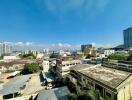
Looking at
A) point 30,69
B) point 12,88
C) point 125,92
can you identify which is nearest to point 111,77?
point 125,92

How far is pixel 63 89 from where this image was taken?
856 inches

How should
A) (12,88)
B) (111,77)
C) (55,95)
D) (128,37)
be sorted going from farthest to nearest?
(128,37)
(12,88)
(55,95)
(111,77)

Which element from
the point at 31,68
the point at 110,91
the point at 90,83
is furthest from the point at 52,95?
the point at 31,68

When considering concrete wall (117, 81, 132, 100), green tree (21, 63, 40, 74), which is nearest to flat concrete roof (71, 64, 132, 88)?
concrete wall (117, 81, 132, 100)

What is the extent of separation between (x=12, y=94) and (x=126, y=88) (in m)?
18.5

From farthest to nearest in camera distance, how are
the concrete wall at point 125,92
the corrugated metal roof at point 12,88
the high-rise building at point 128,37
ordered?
1. the high-rise building at point 128,37
2. the corrugated metal roof at point 12,88
3. the concrete wall at point 125,92

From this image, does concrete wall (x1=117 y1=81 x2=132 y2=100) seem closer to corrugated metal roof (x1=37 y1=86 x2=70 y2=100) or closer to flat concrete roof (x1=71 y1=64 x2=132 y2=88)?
flat concrete roof (x1=71 y1=64 x2=132 y2=88)

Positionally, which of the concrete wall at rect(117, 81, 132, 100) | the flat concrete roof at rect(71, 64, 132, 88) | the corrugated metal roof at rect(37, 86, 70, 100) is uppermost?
the flat concrete roof at rect(71, 64, 132, 88)

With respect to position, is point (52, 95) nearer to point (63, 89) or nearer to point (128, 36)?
point (63, 89)

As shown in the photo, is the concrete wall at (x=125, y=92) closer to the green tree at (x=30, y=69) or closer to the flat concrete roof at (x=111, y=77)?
the flat concrete roof at (x=111, y=77)

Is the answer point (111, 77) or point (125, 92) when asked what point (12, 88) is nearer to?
point (111, 77)

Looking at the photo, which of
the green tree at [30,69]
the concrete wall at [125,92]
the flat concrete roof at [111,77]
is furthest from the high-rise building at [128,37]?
the concrete wall at [125,92]

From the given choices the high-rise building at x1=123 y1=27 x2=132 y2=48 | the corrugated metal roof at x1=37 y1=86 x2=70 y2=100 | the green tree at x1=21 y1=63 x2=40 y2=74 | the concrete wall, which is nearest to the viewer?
the concrete wall

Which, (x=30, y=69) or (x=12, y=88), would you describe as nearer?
(x=12, y=88)
